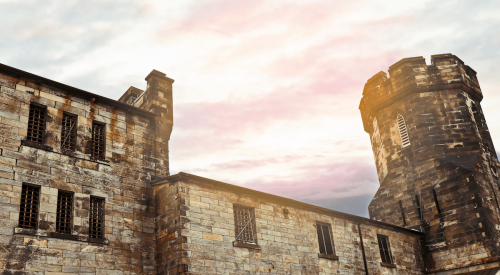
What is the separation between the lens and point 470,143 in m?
24.3

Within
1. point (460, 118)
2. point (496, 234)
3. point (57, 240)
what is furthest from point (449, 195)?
point (57, 240)

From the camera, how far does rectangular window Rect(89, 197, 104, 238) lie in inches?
561

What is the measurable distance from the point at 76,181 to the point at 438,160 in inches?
756

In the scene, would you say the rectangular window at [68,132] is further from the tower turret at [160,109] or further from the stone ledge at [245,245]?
the stone ledge at [245,245]

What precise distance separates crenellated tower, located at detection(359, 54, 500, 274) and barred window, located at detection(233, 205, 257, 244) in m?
12.0

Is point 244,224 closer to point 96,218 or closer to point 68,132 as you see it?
point 96,218

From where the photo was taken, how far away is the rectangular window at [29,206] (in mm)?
12891

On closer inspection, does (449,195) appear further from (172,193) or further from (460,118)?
(172,193)

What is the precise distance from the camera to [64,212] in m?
13.8

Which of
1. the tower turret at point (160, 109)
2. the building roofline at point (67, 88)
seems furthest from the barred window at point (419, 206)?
the building roofline at point (67, 88)

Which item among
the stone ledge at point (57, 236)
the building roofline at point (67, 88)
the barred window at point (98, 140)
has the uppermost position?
the building roofline at point (67, 88)

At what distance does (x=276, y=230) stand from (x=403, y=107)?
13.4m

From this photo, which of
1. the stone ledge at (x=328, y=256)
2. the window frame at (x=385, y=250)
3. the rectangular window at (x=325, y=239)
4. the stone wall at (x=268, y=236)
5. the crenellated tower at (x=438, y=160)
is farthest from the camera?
the crenellated tower at (x=438, y=160)

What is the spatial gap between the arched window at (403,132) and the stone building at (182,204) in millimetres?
394
